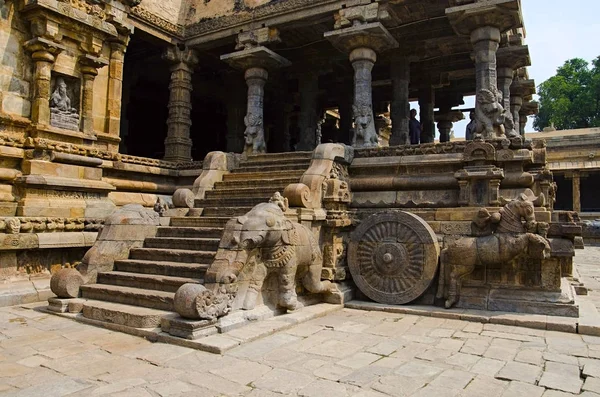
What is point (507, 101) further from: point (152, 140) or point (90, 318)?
point (152, 140)

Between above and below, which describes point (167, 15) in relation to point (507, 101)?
above

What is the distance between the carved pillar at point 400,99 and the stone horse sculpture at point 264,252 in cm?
738

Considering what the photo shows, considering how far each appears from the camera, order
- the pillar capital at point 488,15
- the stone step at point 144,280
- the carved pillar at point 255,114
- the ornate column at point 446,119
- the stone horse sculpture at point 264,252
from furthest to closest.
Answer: the ornate column at point 446,119
the carved pillar at point 255,114
the pillar capital at point 488,15
the stone step at point 144,280
the stone horse sculpture at point 264,252

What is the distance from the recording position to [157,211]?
28.1ft

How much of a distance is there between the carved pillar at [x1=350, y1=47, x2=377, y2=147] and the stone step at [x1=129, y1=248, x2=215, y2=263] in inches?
168

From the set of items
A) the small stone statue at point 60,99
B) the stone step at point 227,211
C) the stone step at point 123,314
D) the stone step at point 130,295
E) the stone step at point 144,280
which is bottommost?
the stone step at point 123,314

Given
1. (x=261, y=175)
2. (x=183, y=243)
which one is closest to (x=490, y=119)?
(x=261, y=175)

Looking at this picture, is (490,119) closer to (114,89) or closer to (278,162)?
(278,162)

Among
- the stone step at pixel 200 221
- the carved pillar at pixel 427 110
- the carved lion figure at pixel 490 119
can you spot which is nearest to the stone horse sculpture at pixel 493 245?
the carved lion figure at pixel 490 119

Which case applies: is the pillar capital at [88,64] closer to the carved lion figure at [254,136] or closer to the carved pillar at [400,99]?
the carved lion figure at [254,136]

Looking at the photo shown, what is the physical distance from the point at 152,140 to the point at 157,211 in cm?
1121

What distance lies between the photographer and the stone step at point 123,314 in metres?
5.31

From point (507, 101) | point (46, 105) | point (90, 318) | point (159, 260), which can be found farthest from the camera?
point (507, 101)

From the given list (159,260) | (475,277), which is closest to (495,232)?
(475,277)
